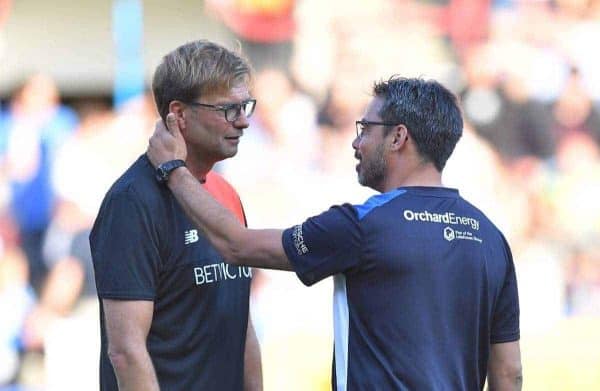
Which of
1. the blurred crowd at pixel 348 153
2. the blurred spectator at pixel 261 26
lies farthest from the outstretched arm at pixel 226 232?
the blurred spectator at pixel 261 26

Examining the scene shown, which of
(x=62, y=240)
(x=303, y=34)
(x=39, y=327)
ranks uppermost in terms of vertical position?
(x=303, y=34)

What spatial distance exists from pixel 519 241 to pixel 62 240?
10.8 feet

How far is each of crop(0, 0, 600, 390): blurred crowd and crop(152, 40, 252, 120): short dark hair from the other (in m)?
4.83

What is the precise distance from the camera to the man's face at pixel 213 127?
384 cm

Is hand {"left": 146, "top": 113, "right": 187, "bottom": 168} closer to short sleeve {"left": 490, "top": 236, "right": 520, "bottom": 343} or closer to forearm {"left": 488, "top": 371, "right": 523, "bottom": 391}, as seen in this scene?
short sleeve {"left": 490, "top": 236, "right": 520, "bottom": 343}

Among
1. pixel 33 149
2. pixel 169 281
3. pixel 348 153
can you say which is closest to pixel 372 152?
pixel 169 281

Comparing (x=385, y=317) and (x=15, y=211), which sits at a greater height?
(x=15, y=211)

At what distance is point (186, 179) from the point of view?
145 inches

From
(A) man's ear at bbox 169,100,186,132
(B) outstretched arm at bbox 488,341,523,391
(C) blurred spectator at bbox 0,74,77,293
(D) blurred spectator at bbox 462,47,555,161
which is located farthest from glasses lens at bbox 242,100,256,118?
(C) blurred spectator at bbox 0,74,77,293

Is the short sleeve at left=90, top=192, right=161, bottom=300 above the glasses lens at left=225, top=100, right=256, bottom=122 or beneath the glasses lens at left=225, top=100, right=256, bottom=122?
beneath

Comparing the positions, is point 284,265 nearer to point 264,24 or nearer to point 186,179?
point 186,179

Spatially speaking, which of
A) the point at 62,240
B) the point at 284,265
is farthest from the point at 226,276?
the point at 62,240

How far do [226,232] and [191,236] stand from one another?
14 centimetres

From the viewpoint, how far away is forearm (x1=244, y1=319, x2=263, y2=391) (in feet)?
13.5
